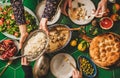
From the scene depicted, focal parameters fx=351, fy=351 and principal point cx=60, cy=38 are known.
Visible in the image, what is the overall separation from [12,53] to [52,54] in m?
0.32

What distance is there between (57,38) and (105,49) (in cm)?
39

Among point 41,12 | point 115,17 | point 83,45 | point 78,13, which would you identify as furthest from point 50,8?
point 115,17

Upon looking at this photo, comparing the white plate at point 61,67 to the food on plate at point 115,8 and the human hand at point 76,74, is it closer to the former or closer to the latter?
the human hand at point 76,74

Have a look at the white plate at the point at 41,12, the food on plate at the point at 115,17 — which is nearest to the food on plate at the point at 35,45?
the white plate at the point at 41,12

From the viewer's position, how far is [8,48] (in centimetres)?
277

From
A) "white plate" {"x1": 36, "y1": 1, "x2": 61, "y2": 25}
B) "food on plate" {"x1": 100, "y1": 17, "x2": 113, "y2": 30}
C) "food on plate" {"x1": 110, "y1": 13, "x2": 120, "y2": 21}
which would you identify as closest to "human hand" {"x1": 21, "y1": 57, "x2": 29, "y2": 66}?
"white plate" {"x1": 36, "y1": 1, "x2": 61, "y2": 25}

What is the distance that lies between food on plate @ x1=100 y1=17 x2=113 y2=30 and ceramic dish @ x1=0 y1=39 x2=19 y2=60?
70 cm

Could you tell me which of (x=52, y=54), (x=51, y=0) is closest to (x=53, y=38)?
(x=52, y=54)

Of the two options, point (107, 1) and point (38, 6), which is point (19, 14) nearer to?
point (38, 6)

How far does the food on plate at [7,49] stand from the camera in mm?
2756

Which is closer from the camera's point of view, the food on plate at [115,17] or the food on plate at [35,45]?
the food on plate at [35,45]

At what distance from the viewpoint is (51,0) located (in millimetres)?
2750

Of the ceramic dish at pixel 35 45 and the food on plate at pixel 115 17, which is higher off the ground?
the food on plate at pixel 115 17

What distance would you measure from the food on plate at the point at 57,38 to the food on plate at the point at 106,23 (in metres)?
0.28
